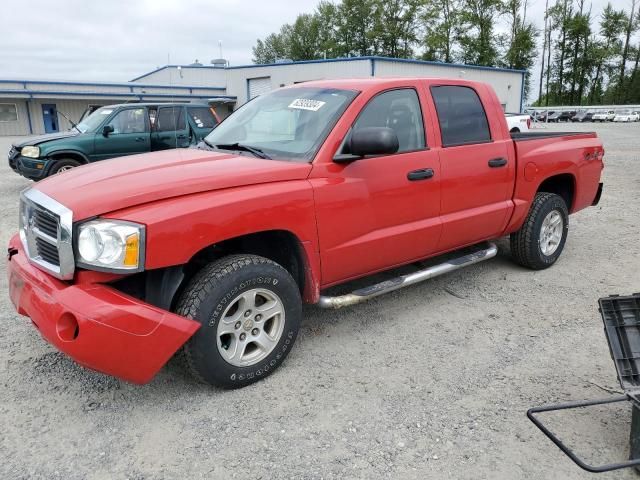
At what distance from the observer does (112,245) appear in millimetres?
2678

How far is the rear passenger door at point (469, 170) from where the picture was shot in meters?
4.20

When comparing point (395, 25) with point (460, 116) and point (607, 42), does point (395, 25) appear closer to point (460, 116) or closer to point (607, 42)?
point (607, 42)

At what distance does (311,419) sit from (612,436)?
1602 millimetres

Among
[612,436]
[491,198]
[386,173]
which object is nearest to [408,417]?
[612,436]

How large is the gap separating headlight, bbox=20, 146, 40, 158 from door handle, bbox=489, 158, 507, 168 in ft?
27.6

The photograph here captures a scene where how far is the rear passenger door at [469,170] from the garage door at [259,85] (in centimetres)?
3103

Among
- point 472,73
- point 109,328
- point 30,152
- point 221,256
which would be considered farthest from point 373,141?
point 472,73

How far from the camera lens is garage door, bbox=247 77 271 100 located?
3438 centimetres

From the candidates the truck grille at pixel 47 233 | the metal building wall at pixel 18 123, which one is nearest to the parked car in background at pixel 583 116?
the metal building wall at pixel 18 123

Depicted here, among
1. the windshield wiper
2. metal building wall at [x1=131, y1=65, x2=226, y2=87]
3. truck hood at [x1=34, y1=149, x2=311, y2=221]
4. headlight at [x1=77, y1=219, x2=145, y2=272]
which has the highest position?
metal building wall at [x1=131, y1=65, x2=226, y2=87]

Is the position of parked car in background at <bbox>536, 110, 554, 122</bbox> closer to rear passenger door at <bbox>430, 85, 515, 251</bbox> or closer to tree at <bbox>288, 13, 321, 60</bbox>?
tree at <bbox>288, 13, 321, 60</bbox>

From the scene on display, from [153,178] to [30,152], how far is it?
8080mm

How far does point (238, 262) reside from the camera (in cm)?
307

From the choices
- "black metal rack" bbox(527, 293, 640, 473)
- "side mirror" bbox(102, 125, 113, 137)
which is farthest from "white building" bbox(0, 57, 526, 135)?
"black metal rack" bbox(527, 293, 640, 473)
